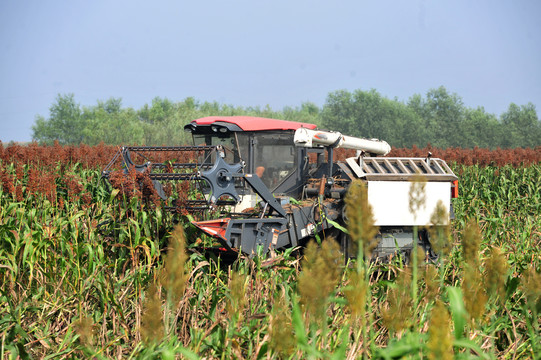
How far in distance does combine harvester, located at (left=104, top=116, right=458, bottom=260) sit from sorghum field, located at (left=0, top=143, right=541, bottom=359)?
0.76 meters

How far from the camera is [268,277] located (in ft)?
17.7

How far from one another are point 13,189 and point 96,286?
2.57 metres

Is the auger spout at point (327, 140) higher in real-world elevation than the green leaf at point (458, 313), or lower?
higher

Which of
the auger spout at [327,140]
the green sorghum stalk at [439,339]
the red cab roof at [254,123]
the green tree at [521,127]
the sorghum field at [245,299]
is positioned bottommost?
the sorghum field at [245,299]

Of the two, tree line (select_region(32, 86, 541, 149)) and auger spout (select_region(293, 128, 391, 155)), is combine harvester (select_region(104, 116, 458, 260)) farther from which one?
tree line (select_region(32, 86, 541, 149))

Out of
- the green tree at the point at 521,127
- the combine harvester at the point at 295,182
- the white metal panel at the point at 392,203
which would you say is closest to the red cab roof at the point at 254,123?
the combine harvester at the point at 295,182

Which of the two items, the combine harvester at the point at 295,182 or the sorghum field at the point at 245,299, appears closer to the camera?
the sorghum field at the point at 245,299

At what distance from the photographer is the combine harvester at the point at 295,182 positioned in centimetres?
671

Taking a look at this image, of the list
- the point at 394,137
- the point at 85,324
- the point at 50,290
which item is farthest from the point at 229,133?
the point at 394,137

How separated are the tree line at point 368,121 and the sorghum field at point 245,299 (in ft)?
121

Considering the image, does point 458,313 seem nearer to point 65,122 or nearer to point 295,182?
point 295,182

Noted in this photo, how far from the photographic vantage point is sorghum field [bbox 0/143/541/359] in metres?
1.74

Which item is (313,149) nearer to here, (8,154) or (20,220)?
(20,220)

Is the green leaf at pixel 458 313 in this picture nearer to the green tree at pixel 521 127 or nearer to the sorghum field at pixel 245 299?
the sorghum field at pixel 245 299
